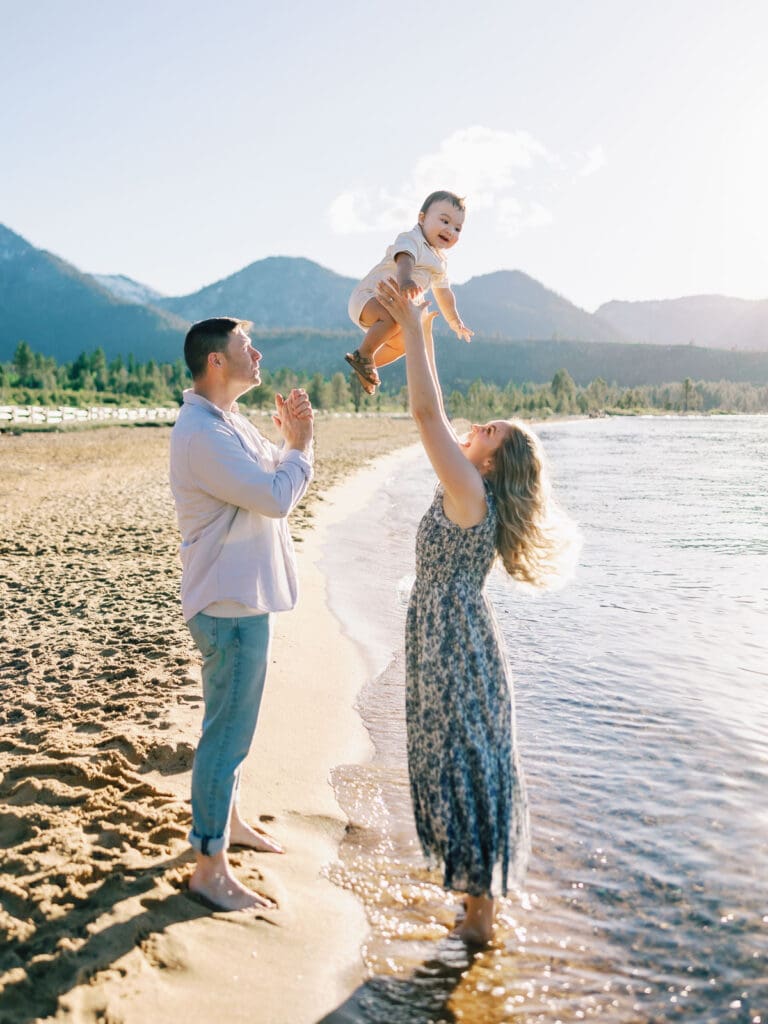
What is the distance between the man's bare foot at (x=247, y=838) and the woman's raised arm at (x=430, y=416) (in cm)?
209

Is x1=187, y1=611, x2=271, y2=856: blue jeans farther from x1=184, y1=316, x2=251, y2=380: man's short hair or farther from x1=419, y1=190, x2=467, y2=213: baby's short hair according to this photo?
x1=419, y1=190, x2=467, y2=213: baby's short hair

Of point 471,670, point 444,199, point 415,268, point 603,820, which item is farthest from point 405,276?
point 603,820

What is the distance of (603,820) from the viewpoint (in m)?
5.17

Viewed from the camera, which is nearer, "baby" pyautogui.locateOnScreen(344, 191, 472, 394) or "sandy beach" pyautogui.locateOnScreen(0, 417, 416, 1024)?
"sandy beach" pyautogui.locateOnScreen(0, 417, 416, 1024)

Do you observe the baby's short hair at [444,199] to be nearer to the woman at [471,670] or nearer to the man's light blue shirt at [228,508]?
the woman at [471,670]

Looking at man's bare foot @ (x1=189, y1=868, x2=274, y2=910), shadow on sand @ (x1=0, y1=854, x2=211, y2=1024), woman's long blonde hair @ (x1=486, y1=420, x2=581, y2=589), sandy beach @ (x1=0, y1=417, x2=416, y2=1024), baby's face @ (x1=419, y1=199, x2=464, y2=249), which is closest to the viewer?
shadow on sand @ (x1=0, y1=854, x2=211, y2=1024)

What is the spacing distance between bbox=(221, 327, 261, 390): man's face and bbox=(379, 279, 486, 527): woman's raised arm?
68 centimetres

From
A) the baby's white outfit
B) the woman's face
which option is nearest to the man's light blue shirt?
the woman's face

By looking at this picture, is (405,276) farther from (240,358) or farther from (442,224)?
(240,358)

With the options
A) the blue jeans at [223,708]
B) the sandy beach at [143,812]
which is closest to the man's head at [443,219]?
the blue jeans at [223,708]

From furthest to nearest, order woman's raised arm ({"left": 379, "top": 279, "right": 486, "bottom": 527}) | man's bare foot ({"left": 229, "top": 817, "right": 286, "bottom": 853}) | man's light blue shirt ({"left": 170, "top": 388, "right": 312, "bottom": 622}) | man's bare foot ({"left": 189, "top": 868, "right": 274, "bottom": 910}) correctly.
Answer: man's bare foot ({"left": 229, "top": 817, "right": 286, "bottom": 853}), man's bare foot ({"left": 189, "top": 868, "right": 274, "bottom": 910}), man's light blue shirt ({"left": 170, "top": 388, "right": 312, "bottom": 622}), woman's raised arm ({"left": 379, "top": 279, "right": 486, "bottom": 527})

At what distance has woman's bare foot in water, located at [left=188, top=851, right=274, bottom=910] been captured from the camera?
383 centimetres

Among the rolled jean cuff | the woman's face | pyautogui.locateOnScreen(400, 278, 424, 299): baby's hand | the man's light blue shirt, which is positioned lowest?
the rolled jean cuff

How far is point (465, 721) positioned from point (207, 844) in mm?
1283
